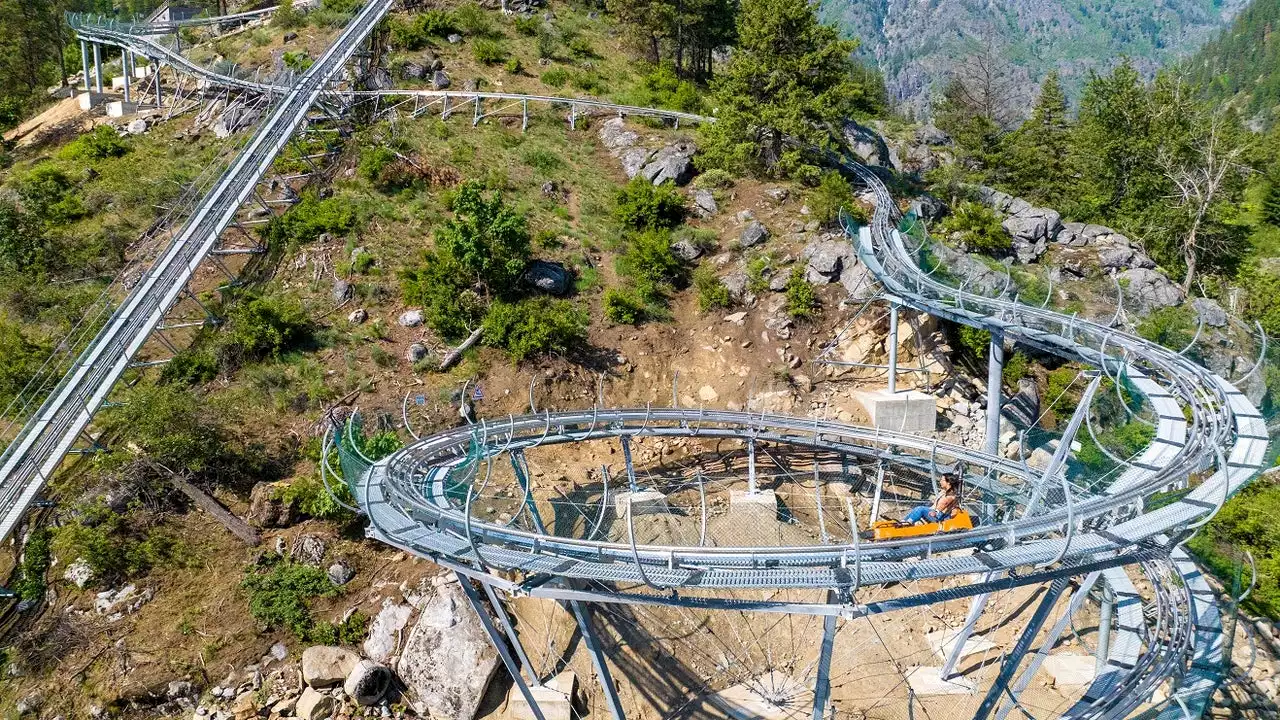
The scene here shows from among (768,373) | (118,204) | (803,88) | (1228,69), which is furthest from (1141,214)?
(1228,69)

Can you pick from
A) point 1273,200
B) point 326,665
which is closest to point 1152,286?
point 326,665

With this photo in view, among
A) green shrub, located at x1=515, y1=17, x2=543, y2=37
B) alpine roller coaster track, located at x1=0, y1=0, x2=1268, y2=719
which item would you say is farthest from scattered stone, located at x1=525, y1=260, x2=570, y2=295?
green shrub, located at x1=515, y1=17, x2=543, y2=37

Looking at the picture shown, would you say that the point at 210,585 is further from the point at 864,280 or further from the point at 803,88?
the point at 803,88

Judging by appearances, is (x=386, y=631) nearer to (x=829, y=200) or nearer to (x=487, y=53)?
(x=829, y=200)

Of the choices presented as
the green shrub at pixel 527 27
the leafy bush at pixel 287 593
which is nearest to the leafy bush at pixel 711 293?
the leafy bush at pixel 287 593

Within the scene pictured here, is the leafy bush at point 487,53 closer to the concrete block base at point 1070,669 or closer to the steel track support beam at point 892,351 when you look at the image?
the steel track support beam at point 892,351

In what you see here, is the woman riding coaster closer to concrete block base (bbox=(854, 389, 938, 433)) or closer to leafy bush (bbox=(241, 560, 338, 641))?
concrete block base (bbox=(854, 389, 938, 433))
